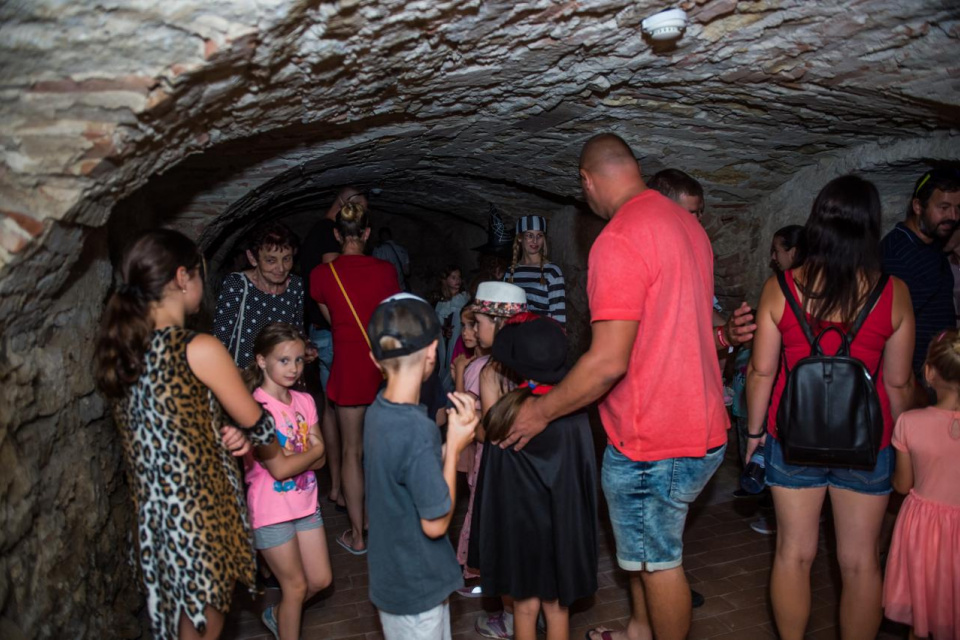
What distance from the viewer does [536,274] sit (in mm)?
4672

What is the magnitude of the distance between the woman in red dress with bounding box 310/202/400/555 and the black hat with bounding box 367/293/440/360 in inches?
68.2

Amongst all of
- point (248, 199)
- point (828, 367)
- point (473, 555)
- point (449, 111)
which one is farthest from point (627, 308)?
Answer: point (248, 199)

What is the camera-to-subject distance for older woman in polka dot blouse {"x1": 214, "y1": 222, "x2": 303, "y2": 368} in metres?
3.58

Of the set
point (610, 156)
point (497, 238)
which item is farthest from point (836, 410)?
point (497, 238)

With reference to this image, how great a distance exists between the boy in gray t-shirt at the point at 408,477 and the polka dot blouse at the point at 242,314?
167 cm

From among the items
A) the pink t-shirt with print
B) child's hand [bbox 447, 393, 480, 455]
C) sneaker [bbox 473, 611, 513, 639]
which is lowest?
sneaker [bbox 473, 611, 513, 639]

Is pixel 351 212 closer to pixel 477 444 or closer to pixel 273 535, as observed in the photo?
pixel 477 444

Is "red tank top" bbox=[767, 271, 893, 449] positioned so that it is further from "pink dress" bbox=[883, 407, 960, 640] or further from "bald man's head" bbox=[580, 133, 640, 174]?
"bald man's head" bbox=[580, 133, 640, 174]

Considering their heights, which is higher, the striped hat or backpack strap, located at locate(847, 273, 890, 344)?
A: the striped hat

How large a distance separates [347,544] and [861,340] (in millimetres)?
2782

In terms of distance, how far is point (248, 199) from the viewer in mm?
4258

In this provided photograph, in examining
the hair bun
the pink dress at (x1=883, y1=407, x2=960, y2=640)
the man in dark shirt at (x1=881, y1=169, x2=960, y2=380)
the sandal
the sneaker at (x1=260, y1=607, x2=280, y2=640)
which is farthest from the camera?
the sandal

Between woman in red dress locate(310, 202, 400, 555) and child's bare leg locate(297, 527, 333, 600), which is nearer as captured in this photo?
child's bare leg locate(297, 527, 333, 600)

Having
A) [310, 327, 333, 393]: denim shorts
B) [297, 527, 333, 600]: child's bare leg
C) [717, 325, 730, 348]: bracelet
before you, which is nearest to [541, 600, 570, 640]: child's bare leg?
[297, 527, 333, 600]: child's bare leg
